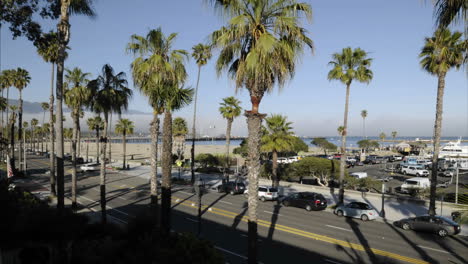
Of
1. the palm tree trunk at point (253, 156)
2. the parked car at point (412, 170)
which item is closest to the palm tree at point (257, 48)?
the palm tree trunk at point (253, 156)

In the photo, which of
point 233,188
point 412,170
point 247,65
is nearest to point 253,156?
point 247,65

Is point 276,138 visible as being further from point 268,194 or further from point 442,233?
point 442,233

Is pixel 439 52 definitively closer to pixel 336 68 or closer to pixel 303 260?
pixel 336 68

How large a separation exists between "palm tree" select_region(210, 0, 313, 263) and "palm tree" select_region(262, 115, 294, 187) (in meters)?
22.3

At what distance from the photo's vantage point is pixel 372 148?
13612 centimetres

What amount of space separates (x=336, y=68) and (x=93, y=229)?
75.3 feet

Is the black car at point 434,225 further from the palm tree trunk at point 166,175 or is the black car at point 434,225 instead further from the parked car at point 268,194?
the palm tree trunk at point 166,175

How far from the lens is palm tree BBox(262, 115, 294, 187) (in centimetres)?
3222

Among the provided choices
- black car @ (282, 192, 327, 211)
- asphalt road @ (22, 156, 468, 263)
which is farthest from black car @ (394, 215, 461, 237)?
black car @ (282, 192, 327, 211)

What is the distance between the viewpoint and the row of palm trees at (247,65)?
31.6 ft

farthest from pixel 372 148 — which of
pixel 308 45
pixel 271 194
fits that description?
pixel 308 45

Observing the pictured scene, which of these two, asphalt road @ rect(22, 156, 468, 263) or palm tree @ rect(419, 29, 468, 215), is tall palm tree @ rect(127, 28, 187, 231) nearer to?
asphalt road @ rect(22, 156, 468, 263)

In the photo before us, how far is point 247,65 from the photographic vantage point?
961 cm

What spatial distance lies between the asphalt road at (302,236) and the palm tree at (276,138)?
259 inches
